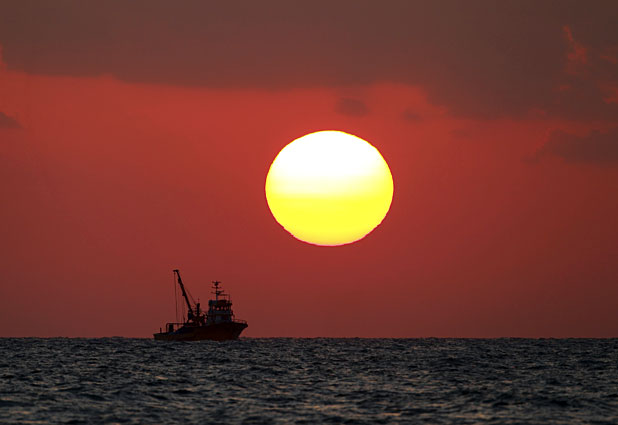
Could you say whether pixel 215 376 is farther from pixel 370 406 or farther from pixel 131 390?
pixel 370 406

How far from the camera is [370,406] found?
64.3 metres

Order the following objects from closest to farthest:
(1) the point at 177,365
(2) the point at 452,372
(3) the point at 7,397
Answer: (3) the point at 7,397 → (2) the point at 452,372 → (1) the point at 177,365

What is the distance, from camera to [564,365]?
124m

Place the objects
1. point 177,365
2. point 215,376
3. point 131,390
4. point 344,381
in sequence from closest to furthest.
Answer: point 131,390, point 344,381, point 215,376, point 177,365

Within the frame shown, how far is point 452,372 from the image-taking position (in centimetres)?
10331

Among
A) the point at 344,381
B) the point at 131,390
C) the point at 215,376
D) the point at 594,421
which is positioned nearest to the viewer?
the point at 594,421

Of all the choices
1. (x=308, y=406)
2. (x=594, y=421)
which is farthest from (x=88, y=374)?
(x=594, y=421)

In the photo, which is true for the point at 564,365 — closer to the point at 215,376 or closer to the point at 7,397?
the point at 215,376

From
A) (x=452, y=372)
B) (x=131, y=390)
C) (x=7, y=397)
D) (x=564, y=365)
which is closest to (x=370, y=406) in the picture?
(x=131, y=390)

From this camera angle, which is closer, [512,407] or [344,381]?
[512,407]

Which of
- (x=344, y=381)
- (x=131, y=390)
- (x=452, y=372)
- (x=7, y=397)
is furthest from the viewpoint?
(x=452, y=372)

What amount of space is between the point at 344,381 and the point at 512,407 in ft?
85.5

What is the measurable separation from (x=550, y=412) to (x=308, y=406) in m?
16.7

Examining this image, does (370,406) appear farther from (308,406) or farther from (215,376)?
(215,376)
